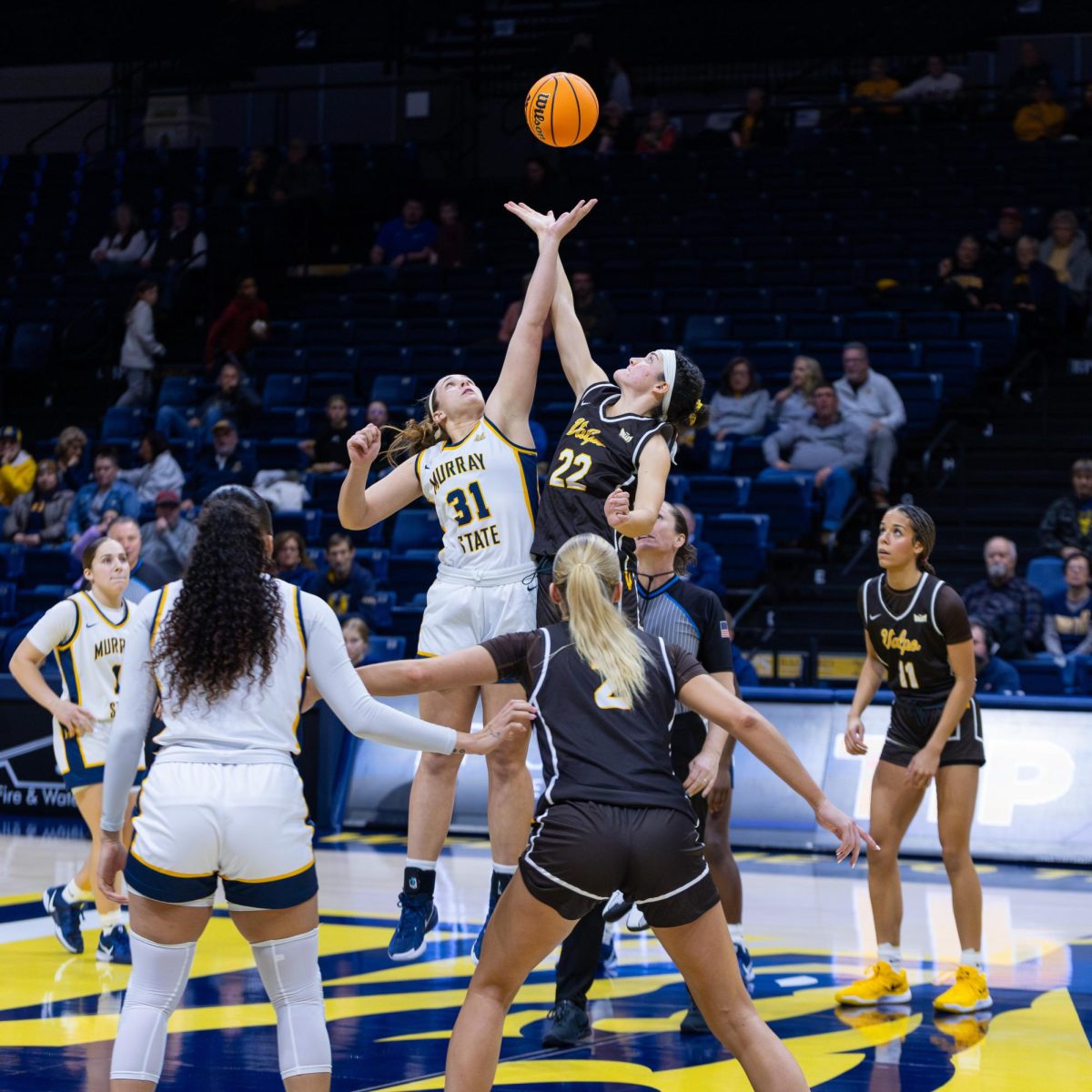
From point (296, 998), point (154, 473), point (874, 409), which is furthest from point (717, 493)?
point (296, 998)

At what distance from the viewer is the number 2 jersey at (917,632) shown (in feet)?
23.9

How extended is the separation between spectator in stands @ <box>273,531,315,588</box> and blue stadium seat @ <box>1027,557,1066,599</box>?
5321 millimetres

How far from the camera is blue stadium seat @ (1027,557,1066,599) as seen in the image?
1255 cm

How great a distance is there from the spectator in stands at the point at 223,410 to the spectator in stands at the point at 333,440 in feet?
4.61

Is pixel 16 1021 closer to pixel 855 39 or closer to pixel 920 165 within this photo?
pixel 920 165

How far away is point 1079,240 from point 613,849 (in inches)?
487

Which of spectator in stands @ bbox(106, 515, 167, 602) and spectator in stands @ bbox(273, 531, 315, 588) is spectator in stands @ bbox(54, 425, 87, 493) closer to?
spectator in stands @ bbox(106, 515, 167, 602)

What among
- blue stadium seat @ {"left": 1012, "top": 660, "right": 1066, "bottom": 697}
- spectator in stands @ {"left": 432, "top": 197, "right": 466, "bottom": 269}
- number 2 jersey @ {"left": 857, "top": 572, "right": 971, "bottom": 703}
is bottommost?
blue stadium seat @ {"left": 1012, "top": 660, "right": 1066, "bottom": 697}

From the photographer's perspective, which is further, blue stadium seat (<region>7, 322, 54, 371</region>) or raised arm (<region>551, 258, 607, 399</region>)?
blue stadium seat (<region>7, 322, 54, 371</region>)

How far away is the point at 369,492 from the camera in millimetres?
6562

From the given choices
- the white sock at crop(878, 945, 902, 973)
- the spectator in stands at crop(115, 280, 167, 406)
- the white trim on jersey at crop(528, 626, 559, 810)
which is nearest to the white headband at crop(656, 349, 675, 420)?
the white trim on jersey at crop(528, 626, 559, 810)

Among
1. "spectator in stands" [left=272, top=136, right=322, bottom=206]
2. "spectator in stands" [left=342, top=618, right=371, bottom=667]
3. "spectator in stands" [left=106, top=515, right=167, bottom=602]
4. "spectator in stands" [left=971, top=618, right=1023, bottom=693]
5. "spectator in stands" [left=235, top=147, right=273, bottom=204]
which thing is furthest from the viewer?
"spectator in stands" [left=235, top=147, right=273, bottom=204]

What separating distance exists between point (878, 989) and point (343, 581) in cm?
674

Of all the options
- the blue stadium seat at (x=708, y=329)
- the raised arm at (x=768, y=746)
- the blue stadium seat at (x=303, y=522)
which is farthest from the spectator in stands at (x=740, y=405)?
the raised arm at (x=768, y=746)
